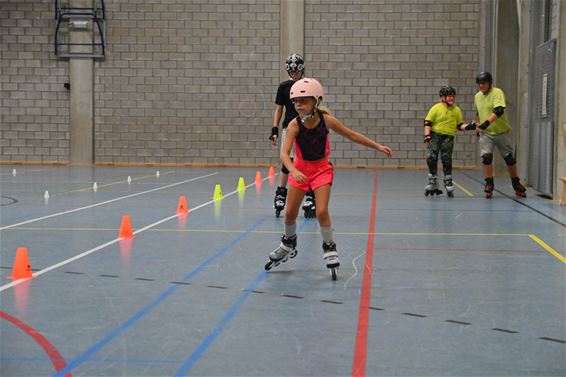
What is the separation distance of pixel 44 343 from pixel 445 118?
37.6 ft

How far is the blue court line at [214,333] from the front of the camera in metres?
4.24

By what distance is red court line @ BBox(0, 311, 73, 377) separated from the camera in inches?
169

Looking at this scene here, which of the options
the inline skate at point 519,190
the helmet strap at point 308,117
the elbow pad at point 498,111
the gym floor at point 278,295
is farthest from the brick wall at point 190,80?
the helmet strap at point 308,117

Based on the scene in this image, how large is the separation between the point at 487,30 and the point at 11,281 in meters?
20.2

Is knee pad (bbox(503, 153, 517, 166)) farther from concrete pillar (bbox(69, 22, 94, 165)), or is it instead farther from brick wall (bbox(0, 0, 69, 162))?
brick wall (bbox(0, 0, 69, 162))

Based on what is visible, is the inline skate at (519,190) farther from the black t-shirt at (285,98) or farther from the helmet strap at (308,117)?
the helmet strap at (308,117)

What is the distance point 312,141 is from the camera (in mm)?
7242

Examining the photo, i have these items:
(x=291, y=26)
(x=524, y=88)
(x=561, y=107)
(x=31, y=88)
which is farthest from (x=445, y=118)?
(x=31, y=88)

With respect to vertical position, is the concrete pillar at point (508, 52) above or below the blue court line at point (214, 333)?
above

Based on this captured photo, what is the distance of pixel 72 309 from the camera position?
5609 millimetres

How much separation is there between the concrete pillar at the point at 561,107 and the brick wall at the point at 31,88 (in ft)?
56.8

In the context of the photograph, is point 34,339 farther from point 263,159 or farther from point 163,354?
point 263,159

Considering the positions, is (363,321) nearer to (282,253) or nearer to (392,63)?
(282,253)

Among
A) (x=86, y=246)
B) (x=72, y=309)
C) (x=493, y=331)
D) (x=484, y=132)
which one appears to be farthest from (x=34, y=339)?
(x=484, y=132)
